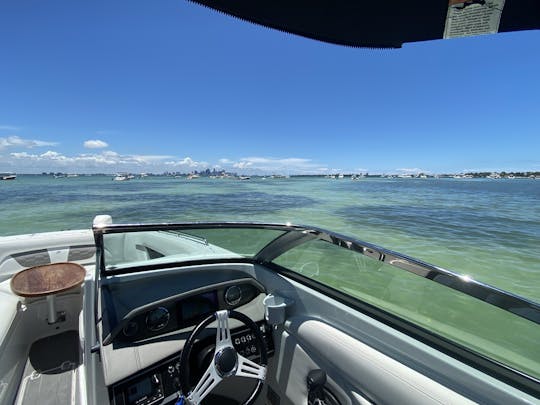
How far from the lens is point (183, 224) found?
211 centimetres

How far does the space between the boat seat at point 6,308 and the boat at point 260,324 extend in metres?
0.01

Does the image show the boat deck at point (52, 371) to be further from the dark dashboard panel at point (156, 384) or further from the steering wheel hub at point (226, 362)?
the steering wheel hub at point (226, 362)

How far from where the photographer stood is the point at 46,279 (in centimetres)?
251

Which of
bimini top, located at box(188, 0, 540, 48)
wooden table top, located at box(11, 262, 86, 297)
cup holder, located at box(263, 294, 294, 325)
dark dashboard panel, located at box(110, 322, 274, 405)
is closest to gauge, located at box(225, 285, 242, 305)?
cup holder, located at box(263, 294, 294, 325)

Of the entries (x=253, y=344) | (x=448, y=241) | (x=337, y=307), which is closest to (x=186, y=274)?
(x=253, y=344)

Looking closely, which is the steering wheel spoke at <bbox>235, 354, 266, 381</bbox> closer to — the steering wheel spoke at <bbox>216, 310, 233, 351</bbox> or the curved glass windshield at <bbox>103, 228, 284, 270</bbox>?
the steering wheel spoke at <bbox>216, 310, 233, 351</bbox>

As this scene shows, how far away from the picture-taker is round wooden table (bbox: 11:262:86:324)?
2361mm

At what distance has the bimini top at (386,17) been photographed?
1.73 meters

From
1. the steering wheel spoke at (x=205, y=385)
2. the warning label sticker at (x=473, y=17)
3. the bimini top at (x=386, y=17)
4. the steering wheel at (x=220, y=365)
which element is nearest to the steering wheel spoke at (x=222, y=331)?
the steering wheel at (x=220, y=365)

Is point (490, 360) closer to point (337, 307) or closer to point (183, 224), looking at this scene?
point (337, 307)

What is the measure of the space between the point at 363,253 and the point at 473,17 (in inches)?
62.7

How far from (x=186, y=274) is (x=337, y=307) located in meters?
1.30

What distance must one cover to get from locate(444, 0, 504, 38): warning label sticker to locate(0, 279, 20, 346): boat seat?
386 centimetres

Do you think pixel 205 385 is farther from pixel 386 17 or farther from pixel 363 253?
pixel 386 17
